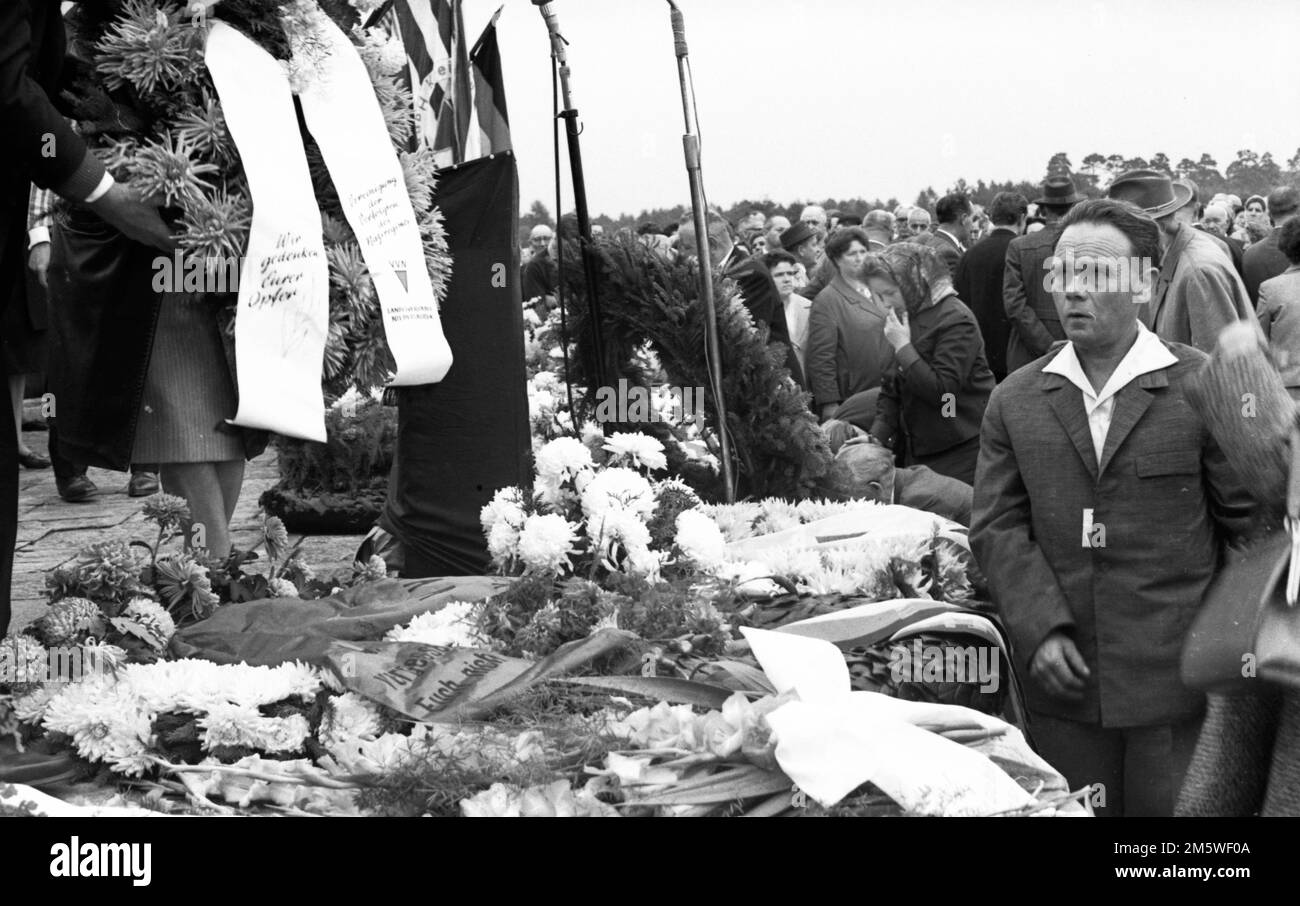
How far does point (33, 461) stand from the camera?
977 cm

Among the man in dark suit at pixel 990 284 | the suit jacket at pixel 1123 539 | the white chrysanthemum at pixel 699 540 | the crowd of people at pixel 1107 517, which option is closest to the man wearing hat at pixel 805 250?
the man in dark suit at pixel 990 284

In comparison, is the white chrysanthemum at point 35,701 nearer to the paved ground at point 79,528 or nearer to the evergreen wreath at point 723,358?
the paved ground at point 79,528

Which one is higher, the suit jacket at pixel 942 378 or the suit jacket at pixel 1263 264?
the suit jacket at pixel 1263 264

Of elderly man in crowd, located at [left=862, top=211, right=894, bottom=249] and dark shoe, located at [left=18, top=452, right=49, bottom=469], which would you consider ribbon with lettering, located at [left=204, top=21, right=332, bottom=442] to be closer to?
dark shoe, located at [left=18, top=452, right=49, bottom=469]

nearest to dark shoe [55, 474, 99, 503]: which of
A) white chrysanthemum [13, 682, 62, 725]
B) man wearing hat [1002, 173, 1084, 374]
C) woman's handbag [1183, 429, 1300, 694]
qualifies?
man wearing hat [1002, 173, 1084, 374]

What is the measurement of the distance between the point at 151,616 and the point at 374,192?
133 cm

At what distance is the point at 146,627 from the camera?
3775mm

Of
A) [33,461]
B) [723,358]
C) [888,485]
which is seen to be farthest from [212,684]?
[33,461]

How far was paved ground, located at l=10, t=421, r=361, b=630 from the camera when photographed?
644 centimetres

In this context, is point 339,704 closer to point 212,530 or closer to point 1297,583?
point 212,530

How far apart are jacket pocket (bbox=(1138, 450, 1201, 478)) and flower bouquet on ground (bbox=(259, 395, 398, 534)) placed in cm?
483

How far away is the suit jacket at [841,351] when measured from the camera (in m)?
8.58

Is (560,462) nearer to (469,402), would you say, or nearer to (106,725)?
(106,725)

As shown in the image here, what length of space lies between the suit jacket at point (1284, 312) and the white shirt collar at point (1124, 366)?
2563 mm
